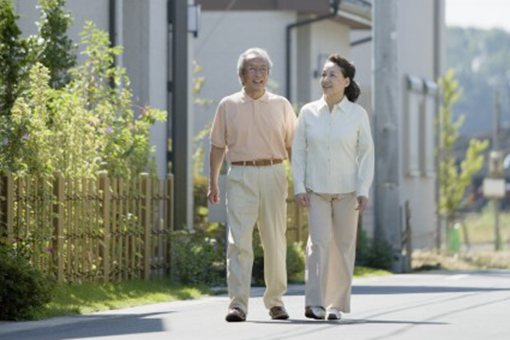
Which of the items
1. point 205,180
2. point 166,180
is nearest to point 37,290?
point 166,180

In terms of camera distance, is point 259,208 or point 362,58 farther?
point 362,58

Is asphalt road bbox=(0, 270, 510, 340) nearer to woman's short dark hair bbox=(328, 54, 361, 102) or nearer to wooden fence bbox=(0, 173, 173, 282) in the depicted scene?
wooden fence bbox=(0, 173, 173, 282)

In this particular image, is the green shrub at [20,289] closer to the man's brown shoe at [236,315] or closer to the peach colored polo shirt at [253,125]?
the man's brown shoe at [236,315]

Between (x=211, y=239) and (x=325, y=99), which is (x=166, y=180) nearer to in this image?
(x=211, y=239)

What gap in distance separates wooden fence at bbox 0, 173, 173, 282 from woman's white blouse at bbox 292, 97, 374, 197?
10.0ft

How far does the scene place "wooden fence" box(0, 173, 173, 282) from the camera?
15.7 metres

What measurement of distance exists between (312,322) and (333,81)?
1761 millimetres

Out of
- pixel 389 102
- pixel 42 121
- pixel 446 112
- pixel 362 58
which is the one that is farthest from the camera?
pixel 446 112

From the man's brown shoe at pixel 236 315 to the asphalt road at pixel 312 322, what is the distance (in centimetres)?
6

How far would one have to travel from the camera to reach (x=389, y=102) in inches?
926

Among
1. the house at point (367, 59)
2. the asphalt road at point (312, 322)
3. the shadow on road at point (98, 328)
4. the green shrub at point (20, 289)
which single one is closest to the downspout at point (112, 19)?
the house at point (367, 59)

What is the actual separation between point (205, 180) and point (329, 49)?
25.1ft

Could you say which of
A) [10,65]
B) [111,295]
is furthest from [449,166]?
[111,295]

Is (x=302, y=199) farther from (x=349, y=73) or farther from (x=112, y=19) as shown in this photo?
(x=112, y=19)
